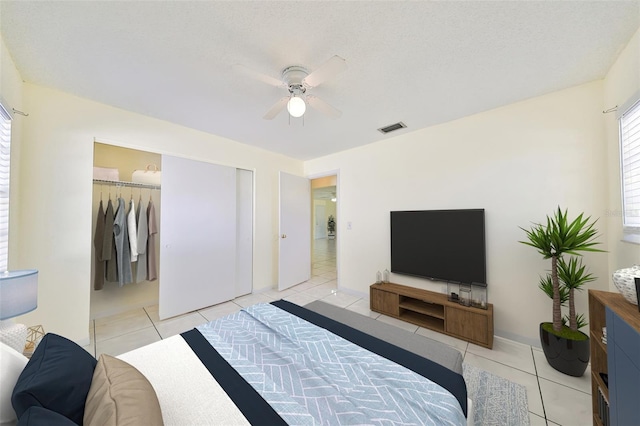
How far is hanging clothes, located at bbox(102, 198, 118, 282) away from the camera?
2688mm

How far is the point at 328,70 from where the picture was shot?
1.49 meters

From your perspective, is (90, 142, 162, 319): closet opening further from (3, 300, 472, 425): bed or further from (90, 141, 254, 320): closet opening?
(3, 300, 472, 425): bed

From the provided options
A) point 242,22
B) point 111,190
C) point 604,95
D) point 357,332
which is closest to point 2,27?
point 242,22

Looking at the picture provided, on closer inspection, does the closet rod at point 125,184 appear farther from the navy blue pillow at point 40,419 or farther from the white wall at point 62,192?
the navy blue pillow at point 40,419

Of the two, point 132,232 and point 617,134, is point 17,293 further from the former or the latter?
point 617,134

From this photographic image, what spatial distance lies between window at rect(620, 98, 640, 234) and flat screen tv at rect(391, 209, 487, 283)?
95 centimetres

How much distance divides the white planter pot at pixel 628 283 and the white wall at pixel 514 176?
3.95ft

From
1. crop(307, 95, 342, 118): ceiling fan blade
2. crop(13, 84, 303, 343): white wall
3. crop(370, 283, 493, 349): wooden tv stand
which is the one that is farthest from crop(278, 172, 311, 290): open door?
crop(13, 84, 303, 343): white wall

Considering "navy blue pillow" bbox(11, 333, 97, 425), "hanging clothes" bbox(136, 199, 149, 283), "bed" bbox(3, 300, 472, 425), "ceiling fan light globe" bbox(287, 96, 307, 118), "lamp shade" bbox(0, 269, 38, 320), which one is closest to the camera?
"navy blue pillow" bbox(11, 333, 97, 425)

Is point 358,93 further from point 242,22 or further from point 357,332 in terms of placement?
point 357,332

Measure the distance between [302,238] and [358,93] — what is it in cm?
295

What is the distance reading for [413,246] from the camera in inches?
117

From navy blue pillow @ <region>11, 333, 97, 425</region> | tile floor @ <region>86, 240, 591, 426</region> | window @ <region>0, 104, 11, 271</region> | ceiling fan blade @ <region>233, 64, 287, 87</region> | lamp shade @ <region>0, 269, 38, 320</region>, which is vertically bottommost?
tile floor @ <region>86, 240, 591, 426</region>

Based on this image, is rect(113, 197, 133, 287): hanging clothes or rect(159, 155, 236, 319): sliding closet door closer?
rect(113, 197, 133, 287): hanging clothes
